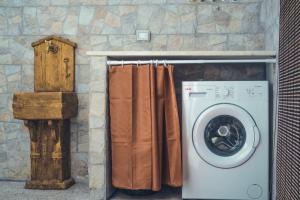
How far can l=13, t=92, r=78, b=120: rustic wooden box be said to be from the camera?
11.0ft

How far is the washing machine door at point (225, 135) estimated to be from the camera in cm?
279

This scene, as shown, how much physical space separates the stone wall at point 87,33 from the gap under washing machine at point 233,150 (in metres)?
1.09

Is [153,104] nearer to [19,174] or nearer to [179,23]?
[179,23]

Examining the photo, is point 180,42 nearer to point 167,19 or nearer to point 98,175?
point 167,19

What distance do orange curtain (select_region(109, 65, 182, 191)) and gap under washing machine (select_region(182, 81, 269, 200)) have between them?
0.12 m

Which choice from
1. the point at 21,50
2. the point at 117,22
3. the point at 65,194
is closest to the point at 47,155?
the point at 65,194

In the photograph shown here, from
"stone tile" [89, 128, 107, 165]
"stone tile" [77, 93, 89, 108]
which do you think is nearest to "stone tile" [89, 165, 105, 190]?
"stone tile" [89, 128, 107, 165]

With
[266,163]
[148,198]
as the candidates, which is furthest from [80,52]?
[266,163]

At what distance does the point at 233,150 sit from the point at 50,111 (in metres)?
1.67

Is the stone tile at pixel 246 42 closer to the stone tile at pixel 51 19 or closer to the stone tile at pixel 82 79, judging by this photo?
the stone tile at pixel 82 79

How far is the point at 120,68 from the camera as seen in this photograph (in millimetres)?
2896

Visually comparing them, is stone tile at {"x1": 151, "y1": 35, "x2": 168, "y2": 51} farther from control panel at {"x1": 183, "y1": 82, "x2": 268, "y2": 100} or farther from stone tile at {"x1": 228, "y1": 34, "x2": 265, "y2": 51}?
control panel at {"x1": 183, "y1": 82, "x2": 268, "y2": 100}

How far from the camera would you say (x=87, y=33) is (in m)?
3.87

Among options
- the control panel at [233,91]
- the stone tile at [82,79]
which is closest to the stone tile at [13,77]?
the stone tile at [82,79]
